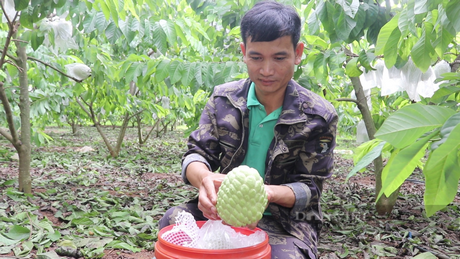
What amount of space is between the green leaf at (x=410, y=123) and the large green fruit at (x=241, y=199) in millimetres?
479

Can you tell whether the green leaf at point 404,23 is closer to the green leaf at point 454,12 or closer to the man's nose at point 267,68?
the green leaf at point 454,12

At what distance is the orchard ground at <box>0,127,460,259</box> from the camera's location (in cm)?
195

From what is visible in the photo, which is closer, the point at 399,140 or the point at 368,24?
the point at 399,140

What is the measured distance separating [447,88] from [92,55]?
2.63m

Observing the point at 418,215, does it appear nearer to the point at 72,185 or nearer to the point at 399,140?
the point at 399,140

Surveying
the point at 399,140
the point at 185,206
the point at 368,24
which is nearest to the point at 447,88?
the point at 368,24

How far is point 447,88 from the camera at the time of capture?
127 cm

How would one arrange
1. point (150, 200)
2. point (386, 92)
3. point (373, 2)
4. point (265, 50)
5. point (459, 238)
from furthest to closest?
point (150, 200), point (459, 238), point (386, 92), point (373, 2), point (265, 50)

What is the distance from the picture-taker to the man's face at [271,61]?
124cm

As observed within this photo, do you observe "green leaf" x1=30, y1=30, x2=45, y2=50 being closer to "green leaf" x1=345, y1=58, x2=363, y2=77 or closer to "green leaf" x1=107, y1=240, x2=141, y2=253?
"green leaf" x1=107, y1=240, x2=141, y2=253

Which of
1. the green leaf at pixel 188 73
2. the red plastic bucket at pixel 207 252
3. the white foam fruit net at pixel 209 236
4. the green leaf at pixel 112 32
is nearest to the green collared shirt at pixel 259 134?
the white foam fruit net at pixel 209 236

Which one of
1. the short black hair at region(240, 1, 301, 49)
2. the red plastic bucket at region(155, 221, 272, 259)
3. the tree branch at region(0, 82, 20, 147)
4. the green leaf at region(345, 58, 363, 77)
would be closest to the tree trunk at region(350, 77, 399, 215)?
the green leaf at region(345, 58, 363, 77)

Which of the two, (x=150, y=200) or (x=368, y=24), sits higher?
(x=368, y=24)

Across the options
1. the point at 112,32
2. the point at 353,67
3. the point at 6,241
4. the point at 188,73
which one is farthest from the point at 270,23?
the point at 6,241
